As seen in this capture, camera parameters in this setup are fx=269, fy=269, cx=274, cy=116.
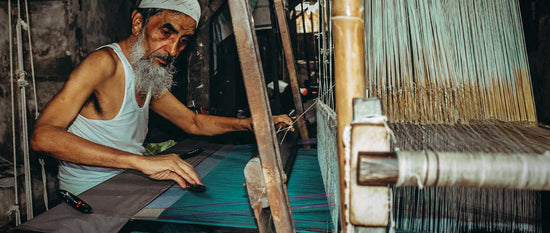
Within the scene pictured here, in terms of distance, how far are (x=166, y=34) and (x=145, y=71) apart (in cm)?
44

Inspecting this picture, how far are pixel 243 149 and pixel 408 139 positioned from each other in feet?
8.23

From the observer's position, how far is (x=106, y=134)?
95.4 inches

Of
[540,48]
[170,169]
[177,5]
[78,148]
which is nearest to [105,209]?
[170,169]

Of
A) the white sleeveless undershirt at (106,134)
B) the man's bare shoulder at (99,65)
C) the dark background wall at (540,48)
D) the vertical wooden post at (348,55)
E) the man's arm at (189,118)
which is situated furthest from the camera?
the man's arm at (189,118)

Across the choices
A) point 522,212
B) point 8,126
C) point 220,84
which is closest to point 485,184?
point 522,212

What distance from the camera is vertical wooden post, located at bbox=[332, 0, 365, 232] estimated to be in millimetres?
670

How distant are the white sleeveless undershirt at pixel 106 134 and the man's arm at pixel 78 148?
497 mm

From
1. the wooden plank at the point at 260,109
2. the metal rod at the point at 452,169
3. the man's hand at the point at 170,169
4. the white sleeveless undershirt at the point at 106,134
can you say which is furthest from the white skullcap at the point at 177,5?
the metal rod at the point at 452,169

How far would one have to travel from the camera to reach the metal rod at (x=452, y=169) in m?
0.56

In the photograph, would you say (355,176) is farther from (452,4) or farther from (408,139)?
(452,4)

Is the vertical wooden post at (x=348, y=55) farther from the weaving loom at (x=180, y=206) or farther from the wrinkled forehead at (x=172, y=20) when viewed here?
the wrinkled forehead at (x=172, y=20)

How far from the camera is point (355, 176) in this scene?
60 centimetres

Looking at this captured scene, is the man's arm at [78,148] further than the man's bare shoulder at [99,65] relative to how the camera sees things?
No

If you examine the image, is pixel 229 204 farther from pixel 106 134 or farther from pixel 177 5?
pixel 177 5
